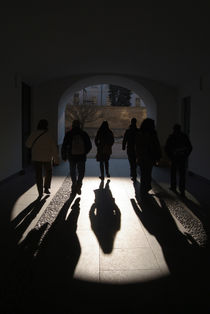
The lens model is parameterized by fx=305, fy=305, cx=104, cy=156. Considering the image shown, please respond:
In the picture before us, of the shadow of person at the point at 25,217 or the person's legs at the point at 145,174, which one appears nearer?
the shadow of person at the point at 25,217

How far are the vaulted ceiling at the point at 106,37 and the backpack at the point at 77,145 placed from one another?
7.64 feet

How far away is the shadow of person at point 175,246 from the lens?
A: 125 inches

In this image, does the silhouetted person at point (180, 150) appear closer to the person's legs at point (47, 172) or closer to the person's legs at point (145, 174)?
the person's legs at point (145, 174)

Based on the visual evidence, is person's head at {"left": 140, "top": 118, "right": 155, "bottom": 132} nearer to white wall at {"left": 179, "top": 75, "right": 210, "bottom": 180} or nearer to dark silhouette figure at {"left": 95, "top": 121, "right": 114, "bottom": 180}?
dark silhouette figure at {"left": 95, "top": 121, "right": 114, "bottom": 180}

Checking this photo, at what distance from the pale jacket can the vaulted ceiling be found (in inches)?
88.8

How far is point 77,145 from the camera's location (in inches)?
268

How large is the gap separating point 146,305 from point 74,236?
1858 mm

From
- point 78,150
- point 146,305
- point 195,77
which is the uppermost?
point 195,77

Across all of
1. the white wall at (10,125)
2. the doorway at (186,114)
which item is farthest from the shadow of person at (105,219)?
the doorway at (186,114)

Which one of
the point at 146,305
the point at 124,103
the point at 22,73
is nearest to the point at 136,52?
the point at 22,73

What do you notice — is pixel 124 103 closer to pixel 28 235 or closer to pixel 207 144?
pixel 207 144

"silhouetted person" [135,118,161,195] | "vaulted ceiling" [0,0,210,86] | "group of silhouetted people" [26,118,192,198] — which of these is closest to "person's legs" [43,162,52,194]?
"group of silhouetted people" [26,118,192,198]

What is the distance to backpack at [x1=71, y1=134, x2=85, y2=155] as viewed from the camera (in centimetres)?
680

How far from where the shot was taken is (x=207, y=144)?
30.0ft
